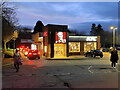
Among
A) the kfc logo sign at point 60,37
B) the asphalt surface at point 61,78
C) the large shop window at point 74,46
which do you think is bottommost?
the asphalt surface at point 61,78

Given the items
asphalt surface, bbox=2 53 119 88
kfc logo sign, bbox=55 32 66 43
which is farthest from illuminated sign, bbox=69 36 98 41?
asphalt surface, bbox=2 53 119 88

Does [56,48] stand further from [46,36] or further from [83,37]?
[83,37]

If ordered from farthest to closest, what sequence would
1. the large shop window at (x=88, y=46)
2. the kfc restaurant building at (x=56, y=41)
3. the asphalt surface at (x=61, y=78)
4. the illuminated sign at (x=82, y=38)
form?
the large shop window at (x=88, y=46)
the illuminated sign at (x=82, y=38)
the kfc restaurant building at (x=56, y=41)
the asphalt surface at (x=61, y=78)

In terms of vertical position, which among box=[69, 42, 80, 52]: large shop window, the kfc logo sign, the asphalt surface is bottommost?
the asphalt surface

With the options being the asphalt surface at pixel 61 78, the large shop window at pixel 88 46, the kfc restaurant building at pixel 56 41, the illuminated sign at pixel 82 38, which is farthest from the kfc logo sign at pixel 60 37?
the asphalt surface at pixel 61 78

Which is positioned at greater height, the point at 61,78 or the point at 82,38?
the point at 82,38

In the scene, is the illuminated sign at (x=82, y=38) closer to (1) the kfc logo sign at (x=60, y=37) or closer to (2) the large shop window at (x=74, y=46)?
(2) the large shop window at (x=74, y=46)

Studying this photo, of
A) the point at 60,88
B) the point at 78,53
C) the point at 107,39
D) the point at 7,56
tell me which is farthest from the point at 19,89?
the point at 107,39

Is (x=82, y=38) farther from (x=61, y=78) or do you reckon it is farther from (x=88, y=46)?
(x=61, y=78)

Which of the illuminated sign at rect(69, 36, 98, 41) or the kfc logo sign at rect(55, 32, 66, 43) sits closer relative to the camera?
the kfc logo sign at rect(55, 32, 66, 43)

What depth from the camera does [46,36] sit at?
112ft

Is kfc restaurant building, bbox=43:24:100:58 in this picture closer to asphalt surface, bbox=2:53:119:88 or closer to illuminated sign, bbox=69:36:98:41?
illuminated sign, bbox=69:36:98:41

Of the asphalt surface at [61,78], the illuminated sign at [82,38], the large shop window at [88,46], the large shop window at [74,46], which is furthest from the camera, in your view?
the large shop window at [88,46]

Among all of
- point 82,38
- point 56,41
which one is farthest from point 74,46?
point 56,41
